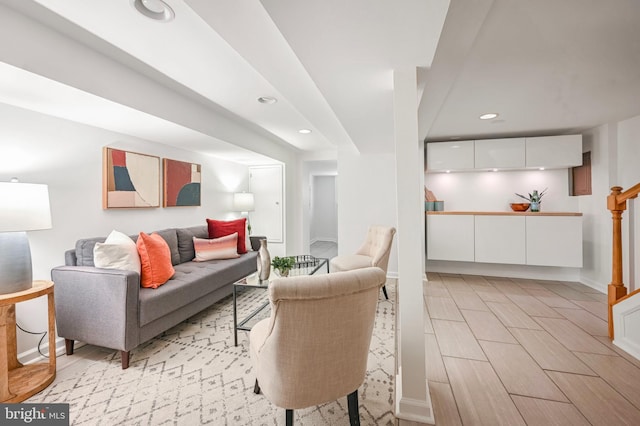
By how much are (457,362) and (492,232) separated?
2.60 metres

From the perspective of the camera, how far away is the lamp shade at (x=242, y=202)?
461cm

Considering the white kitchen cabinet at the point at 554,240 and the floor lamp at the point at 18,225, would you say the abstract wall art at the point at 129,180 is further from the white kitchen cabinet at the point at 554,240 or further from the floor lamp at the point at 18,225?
the white kitchen cabinet at the point at 554,240

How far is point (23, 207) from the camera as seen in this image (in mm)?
1623

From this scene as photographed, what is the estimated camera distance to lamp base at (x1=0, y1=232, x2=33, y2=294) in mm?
1626

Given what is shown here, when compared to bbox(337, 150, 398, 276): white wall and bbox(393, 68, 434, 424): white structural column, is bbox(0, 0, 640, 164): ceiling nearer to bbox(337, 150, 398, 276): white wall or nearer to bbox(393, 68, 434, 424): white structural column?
bbox(393, 68, 434, 424): white structural column

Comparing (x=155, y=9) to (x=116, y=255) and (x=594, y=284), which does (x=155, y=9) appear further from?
(x=594, y=284)

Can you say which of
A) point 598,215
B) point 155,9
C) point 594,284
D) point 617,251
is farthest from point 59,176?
point 594,284

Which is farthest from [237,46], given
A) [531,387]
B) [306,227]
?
[306,227]

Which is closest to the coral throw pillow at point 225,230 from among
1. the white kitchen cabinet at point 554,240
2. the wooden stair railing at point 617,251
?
the wooden stair railing at point 617,251

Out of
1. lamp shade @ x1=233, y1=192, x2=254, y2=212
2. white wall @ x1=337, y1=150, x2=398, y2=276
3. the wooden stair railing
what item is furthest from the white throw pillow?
the wooden stair railing

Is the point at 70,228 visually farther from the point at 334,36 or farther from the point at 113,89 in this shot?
the point at 334,36

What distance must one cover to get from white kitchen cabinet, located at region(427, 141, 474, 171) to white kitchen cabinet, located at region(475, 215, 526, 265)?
846 mm

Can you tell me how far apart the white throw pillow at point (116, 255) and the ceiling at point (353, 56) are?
1.07m

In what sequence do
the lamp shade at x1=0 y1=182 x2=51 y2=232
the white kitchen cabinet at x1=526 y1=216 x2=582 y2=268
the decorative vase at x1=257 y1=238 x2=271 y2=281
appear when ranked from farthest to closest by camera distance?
the white kitchen cabinet at x1=526 y1=216 x2=582 y2=268 → the decorative vase at x1=257 y1=238 x2=271 y2=281 → the lamp shade at x1=0 y1=182 x2=51 y2=232
